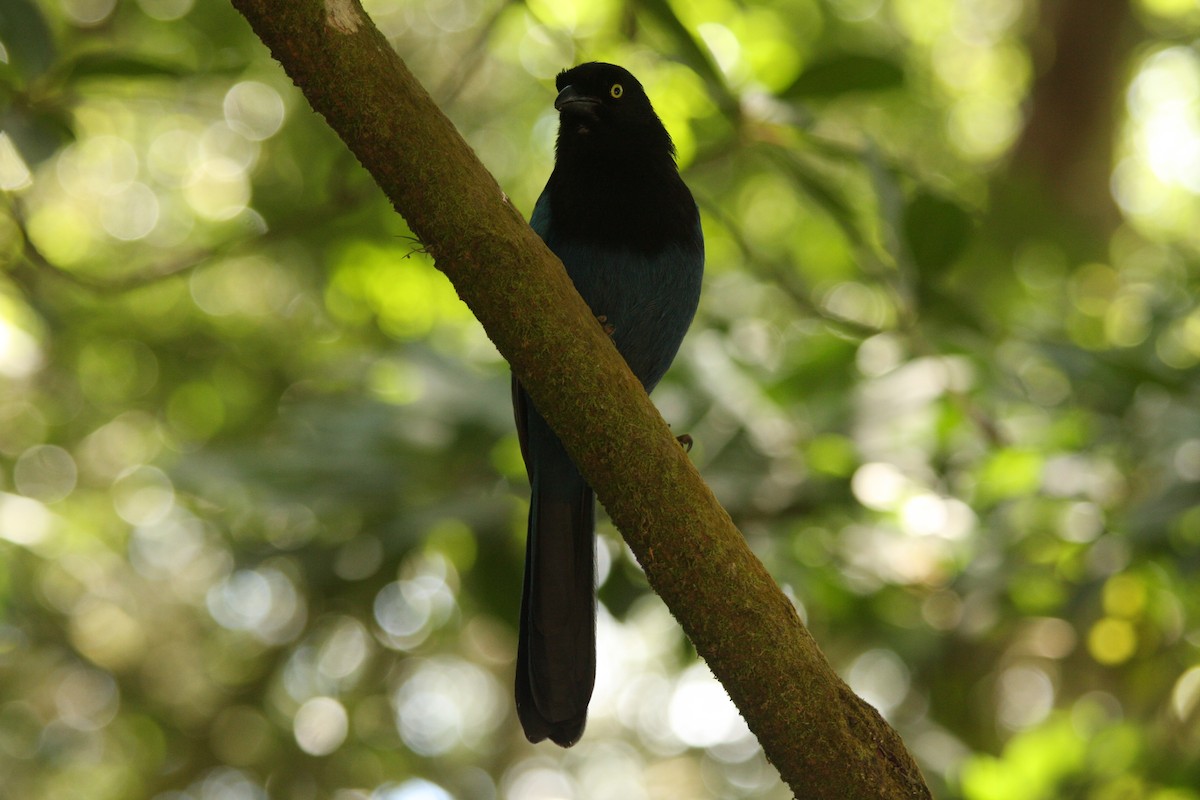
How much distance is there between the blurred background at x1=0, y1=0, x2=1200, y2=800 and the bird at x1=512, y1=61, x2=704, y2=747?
356 millimetres

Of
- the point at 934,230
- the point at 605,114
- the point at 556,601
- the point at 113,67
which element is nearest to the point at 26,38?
the point at 113,67

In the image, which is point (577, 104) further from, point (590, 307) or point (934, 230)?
point (934, 230)

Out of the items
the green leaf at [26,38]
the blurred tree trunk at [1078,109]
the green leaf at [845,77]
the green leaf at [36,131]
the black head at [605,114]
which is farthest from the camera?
→ the blurred tree trunk at [1078,109]

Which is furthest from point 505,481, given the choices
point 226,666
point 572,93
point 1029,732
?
point 226,666

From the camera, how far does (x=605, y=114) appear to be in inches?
146

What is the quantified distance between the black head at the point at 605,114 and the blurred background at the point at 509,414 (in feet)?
0.73

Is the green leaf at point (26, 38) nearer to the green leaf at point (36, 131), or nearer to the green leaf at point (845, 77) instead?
the green leaf at point (36, 131)

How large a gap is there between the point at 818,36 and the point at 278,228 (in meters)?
4.09

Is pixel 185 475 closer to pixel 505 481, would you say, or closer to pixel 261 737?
pixel 505 481

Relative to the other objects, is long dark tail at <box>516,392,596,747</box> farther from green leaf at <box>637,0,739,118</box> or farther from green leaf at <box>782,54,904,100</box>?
green leaf at <box>782,54,904,100</box>

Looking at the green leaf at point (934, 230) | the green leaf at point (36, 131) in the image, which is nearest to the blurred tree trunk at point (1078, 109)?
the green leaf at point (934, 230)

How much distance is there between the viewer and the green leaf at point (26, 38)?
9.22ft

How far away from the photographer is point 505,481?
13.4ft

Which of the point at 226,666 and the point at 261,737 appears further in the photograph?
the point at 226,666
